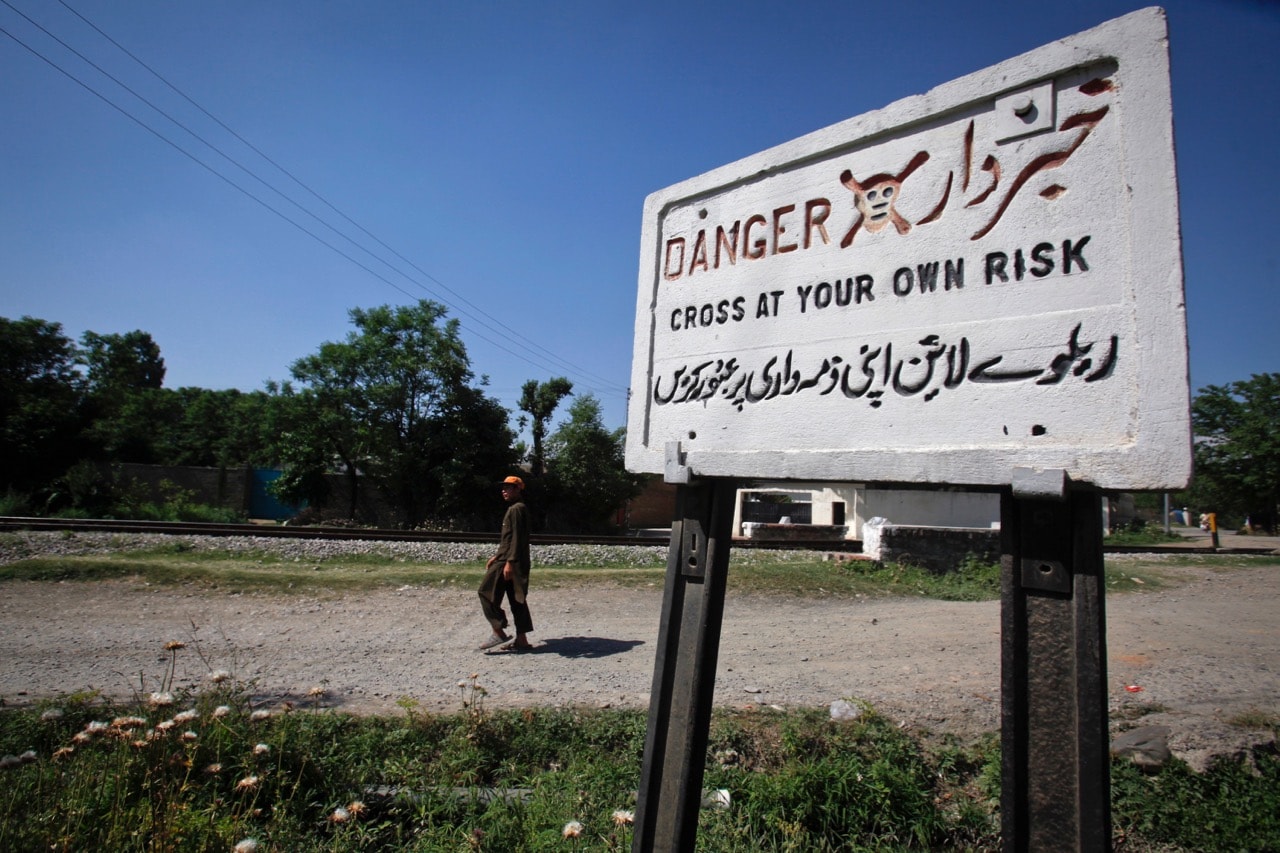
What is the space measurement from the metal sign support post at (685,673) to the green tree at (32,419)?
95.5ft

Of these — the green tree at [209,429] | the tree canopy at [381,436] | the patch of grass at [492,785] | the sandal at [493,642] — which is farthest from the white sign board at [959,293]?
the green tree at [209,429]

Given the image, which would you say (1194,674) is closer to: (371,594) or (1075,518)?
(1075,518)

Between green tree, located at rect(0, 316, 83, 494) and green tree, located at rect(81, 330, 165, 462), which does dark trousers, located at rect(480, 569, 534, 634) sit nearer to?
green tree, located at rect(0, 316, 83, 494)

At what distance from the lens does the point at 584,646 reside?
7.36 meters

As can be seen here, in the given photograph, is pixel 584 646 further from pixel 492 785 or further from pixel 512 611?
pixel 492 785

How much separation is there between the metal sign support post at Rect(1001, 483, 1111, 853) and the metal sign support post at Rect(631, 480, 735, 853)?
754mm

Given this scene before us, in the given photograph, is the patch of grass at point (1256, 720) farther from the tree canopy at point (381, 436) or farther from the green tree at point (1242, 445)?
the green tree at point (1242, 445)

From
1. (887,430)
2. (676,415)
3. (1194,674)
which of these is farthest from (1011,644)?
(1194,674)

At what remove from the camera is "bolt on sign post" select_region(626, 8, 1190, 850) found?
1449 mm

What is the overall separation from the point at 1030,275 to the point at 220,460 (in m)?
52.2

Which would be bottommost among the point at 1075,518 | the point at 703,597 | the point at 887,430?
the point at 703,597

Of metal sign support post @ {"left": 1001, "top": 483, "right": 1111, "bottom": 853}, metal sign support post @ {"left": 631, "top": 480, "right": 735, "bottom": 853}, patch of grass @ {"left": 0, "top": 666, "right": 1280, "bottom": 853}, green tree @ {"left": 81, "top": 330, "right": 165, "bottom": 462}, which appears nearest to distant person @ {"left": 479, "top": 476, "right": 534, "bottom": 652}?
patch of grass @ {"left": 0, "top": 666, "right": 1280, "bottom": 853}

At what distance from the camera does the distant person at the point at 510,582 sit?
7.14 metres

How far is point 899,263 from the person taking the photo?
1.83m
